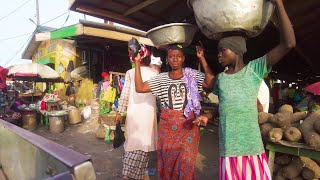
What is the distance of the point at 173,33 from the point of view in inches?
94.1

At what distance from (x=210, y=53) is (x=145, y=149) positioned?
14.7ft

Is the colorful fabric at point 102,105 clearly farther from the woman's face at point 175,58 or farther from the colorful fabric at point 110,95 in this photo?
the woman's face at point 175,58

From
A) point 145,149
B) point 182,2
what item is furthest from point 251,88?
point 182,2

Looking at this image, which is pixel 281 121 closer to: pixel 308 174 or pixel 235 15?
pixel 308 174

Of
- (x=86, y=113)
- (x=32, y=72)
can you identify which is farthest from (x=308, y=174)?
(x=32, y=72)

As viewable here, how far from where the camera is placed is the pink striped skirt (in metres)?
1.92

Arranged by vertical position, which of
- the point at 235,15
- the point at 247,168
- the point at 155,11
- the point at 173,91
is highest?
the point at 155,11

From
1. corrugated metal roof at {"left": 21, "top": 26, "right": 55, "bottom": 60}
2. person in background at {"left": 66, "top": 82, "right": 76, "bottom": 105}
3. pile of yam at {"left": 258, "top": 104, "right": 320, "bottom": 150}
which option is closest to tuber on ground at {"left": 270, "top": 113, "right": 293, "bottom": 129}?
pile of yam at {"left": 258, "top": 104, "right": 320, "bottom": 150}

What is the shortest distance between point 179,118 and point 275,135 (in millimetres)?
907

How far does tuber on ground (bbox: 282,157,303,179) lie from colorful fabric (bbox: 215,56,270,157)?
47.6 inches

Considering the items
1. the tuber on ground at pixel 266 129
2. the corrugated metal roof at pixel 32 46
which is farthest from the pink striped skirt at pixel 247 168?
the corrugated metal roof at pixel 32 46

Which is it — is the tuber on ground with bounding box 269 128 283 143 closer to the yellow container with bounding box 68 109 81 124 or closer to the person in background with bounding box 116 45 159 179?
the person in background with bounding box 116 45 159 179

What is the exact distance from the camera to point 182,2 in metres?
3.67

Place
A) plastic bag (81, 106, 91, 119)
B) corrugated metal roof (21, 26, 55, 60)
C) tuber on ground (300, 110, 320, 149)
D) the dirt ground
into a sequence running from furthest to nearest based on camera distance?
corrugated metal roof (21, 26, 55, 60) → plastic bag (81, 106, 91, 119) → the dirt ground → tuber on ground (300, 110, 320, 149)
